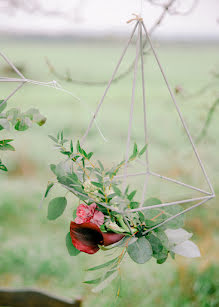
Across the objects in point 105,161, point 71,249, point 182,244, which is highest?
point 105,161

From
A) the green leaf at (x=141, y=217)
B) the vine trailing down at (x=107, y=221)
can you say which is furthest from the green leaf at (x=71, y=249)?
the green leaf at (x=141, y=217)

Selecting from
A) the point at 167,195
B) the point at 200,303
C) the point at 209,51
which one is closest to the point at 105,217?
the point at 200,303

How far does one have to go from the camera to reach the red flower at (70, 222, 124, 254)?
47 cm

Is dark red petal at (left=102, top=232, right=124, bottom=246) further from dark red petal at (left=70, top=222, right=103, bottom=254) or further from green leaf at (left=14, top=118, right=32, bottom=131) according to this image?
green leaf at (left=14, top=118, right=32, bottom=131)

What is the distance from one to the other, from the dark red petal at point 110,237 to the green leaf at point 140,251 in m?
0.03

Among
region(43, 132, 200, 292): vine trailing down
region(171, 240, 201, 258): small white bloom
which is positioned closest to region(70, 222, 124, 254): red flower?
region(43, 132, 200, 292): vine trailing down

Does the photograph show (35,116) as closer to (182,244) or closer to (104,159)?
(182,244)

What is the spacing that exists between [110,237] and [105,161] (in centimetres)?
211

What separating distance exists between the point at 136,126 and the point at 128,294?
1.75 metres

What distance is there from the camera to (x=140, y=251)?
45cm

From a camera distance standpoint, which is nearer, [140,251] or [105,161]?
[140,251]

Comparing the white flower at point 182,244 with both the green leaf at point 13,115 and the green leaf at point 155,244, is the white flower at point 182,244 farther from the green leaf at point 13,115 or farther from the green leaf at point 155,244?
the green leaf at point 13,115

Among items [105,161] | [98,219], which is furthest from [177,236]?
[105,161]

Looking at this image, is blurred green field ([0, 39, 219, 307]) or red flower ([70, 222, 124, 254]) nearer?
red flower ([70, 222, 124, 254])
